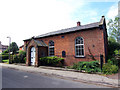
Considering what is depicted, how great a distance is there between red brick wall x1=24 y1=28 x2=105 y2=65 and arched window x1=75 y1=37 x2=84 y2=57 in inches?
17.4

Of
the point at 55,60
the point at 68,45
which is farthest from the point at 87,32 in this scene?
the point at 55,60

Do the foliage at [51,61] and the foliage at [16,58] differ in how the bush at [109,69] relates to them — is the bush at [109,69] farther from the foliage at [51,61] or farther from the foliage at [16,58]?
the foliage at [16,58]

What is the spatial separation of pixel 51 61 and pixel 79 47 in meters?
4.64

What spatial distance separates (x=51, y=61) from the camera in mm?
11508

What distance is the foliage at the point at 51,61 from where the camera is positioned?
37.2ft

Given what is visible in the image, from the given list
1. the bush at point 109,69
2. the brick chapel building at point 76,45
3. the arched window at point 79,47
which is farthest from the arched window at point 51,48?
the bush at point 109,69

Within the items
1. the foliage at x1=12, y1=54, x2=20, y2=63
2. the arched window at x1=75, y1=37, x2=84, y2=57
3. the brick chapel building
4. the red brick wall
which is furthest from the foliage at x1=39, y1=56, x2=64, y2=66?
the foliage at x1=12, y1=54, x2=20, y2=63

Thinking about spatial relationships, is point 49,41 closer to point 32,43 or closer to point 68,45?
point 32,43

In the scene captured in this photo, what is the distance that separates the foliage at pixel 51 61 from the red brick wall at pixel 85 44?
1101mm

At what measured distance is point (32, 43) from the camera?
1318 centimetres

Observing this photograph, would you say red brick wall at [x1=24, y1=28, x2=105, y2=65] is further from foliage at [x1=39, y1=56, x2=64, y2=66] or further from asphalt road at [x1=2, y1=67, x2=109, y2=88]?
asphalt road at [x1=2, y1=67, x2=109, y2=88]

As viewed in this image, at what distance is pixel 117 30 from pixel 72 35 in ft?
74.0

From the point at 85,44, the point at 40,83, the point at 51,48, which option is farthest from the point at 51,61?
the point at 40,83

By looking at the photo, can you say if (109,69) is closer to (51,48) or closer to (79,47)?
(79,47)
